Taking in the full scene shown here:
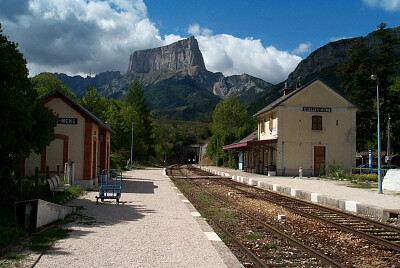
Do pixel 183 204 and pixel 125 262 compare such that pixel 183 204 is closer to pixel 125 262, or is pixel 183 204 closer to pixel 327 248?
pixel 327 248

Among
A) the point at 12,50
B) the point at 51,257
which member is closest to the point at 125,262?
the point at 51,257

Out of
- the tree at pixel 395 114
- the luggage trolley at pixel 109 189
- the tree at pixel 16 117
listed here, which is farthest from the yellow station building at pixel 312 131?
the tree at pixel 16 117

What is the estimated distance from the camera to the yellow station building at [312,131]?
3031 cm

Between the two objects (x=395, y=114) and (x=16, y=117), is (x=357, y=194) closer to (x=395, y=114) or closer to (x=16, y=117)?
(x=16, y=117)

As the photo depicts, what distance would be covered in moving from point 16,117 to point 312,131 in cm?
2650

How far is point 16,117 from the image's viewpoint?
8281mm

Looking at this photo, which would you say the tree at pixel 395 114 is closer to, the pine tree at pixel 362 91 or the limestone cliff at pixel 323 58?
the pine tree at pixel 362 91

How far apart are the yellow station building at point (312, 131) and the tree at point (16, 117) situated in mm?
22592

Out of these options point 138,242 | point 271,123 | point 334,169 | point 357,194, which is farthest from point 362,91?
point 138,242

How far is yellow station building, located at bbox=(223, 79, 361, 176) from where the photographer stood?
30312mm

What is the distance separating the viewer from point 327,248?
676 cm

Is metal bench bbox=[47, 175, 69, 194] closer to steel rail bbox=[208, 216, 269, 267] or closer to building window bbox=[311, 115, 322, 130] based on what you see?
steel rail bbox=[208, 216, 269, 267]

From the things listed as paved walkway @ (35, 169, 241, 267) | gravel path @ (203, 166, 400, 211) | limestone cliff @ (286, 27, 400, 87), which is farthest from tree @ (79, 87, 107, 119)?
limestone cliff @ (286, 27, 400, 87)

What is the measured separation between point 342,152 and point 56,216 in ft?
90.9
